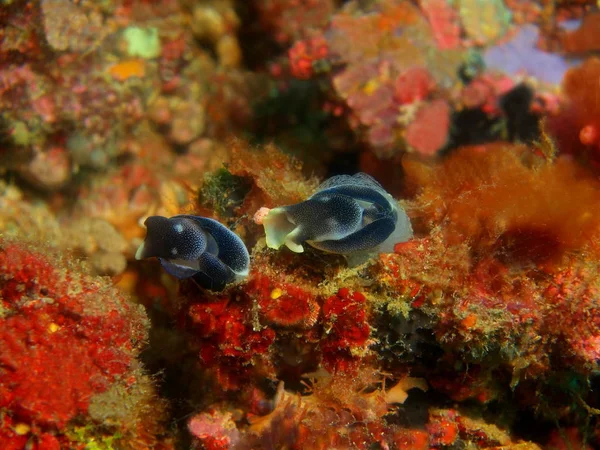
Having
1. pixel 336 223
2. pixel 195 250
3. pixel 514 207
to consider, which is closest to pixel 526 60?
pixel 514 207

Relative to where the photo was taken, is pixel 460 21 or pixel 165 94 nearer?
pixel 460 21

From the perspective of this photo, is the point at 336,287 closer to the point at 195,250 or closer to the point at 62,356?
the point at 195,250

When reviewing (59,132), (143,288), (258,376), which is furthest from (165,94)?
(258,376)

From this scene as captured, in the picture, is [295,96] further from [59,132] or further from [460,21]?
[59,132]

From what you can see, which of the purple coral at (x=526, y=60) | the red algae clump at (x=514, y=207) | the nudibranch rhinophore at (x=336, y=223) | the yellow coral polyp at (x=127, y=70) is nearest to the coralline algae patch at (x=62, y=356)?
the nudibranch rhinophore at (x=336, y=223)

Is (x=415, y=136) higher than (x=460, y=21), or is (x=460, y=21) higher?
(x=460, y=21)

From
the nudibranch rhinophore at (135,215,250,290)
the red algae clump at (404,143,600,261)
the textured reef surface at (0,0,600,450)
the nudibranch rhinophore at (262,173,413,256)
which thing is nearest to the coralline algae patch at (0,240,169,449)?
the textured reef surface at (0,0,600,450)

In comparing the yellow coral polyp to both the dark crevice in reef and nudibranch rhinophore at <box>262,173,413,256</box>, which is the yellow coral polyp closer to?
the dark crevice in reef
